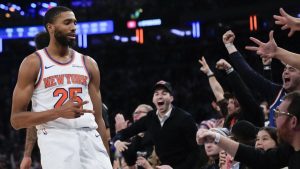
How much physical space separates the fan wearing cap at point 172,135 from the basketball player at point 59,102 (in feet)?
6.39

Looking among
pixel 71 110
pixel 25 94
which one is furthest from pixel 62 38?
pixel 71 110

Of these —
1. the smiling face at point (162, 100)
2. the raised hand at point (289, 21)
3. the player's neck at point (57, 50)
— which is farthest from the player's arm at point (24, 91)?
the smiling face at point (162, 100)

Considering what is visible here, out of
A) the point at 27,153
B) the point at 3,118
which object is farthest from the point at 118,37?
the point at 27,153

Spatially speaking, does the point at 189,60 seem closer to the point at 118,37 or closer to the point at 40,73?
the point at 118,37

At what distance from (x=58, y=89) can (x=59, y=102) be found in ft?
0.32

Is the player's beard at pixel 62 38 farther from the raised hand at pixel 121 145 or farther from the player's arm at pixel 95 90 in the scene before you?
the raised hand at pixel 121 145

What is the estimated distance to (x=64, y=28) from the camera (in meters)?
4.43

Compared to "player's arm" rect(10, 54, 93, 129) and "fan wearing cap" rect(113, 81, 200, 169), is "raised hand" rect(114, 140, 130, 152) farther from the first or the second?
"player's arm" rect(10, 54, 93, 129)

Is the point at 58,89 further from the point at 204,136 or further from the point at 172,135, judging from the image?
the point at 172,135

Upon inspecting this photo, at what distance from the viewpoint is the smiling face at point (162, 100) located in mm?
6449

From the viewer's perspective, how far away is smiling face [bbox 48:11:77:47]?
14.5 feet

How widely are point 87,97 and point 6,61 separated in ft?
68.6

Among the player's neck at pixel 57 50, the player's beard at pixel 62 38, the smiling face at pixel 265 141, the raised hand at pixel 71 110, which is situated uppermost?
the player's beard at pixel 62 38

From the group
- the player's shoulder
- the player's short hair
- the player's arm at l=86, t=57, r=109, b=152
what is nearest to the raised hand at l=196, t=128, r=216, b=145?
the player's arm at l=86, t=57, r=109, b=152
